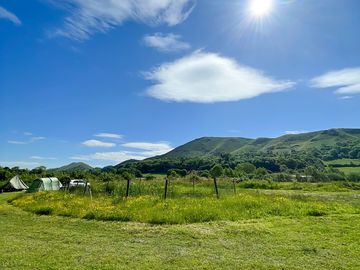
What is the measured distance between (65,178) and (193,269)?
45.8 meters

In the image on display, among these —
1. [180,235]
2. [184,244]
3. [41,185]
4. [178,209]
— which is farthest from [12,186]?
[184,244]

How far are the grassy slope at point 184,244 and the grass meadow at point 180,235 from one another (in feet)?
0.08

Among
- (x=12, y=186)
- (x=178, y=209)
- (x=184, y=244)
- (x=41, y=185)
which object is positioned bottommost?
(x=184, y=244)

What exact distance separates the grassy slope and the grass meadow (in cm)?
2

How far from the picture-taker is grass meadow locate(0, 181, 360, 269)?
8.21m

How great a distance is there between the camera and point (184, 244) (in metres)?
10.3

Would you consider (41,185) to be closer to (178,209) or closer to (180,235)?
(178,209)

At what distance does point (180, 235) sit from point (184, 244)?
4.55 ft

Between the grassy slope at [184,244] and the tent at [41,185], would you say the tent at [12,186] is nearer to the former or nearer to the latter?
the tent at [41,185]

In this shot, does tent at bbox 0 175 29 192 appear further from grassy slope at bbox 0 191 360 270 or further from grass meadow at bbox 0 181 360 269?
grassy slope at bbox 0 191 360 270

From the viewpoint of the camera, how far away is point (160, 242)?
1062cm

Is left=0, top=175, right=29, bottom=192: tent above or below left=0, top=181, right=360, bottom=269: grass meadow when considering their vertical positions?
above

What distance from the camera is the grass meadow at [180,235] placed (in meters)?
8.21

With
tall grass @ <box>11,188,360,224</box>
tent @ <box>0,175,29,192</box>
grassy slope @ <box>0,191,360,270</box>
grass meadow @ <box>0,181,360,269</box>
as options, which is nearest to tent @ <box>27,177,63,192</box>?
tent @ <box>0,175,29,192</box>
